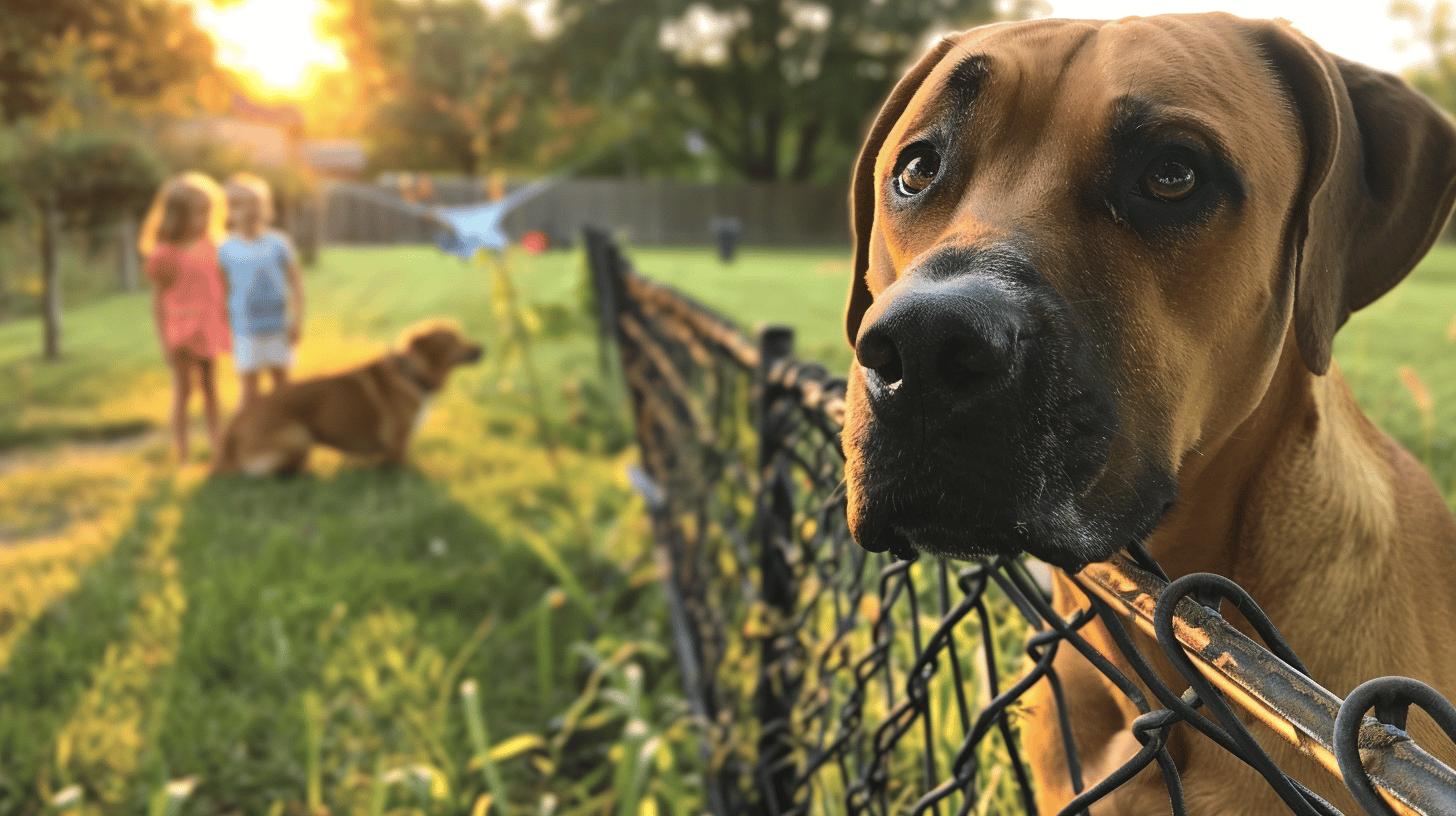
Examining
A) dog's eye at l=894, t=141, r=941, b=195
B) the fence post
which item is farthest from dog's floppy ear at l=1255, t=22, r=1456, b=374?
the fence post

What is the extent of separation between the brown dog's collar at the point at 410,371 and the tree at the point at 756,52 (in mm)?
27901

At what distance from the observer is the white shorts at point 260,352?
7.97 meters

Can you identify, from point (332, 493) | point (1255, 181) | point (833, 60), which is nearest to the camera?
point (1255, 181)

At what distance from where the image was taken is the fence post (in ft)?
8.52

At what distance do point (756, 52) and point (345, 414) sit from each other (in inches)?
1263

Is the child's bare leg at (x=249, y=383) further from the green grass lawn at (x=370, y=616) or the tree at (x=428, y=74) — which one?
the tree at (x=428, y=74)

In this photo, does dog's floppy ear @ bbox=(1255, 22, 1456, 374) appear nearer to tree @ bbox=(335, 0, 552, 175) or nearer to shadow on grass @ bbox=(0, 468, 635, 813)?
shadow on grass @ bbox=(0, 468, 635, 813)

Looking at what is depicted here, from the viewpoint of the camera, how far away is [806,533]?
93.9 inches

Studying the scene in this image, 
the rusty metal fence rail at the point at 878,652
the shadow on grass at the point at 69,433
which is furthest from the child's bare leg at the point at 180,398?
the rusty metal fence rail at the point at 878,652

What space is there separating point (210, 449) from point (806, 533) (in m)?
7.21

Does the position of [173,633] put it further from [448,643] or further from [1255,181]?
[1255,181]

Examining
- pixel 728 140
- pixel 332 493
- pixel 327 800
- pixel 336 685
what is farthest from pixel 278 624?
pixel 728 140

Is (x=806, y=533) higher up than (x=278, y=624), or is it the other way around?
(x=806, y=533)

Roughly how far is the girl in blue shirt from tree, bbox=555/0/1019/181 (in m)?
27.3
